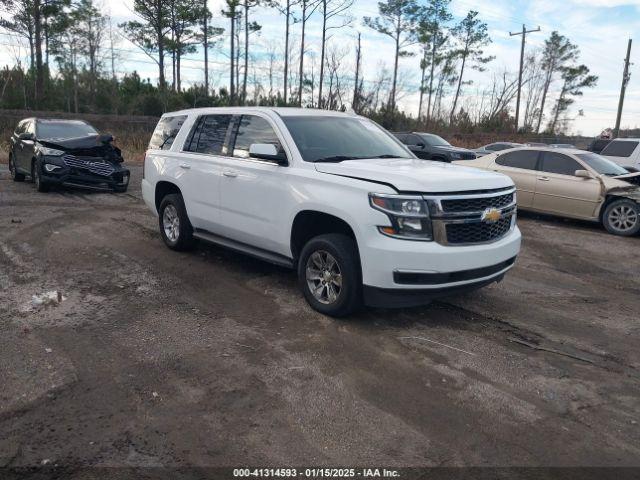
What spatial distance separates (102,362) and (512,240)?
3.83 meters

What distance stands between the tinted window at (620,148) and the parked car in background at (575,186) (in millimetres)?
3616

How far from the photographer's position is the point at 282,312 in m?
5.34

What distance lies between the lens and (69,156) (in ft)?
40.1

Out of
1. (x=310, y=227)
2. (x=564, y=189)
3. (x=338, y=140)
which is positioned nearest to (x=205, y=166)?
(x=338, y=140)

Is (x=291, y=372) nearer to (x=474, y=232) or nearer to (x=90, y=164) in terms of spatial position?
(x=474, y=232)

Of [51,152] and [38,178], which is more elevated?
[51,152]

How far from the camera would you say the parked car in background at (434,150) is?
55.7 feet

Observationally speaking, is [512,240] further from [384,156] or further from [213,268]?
[213,268]

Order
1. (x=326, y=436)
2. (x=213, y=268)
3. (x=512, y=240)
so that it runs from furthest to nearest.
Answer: (x=213, y=268)
(x=512, y=240)
(x=326, y=436)

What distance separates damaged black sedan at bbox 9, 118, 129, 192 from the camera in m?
12.2

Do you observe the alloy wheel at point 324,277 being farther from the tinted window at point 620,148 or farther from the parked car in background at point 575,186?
the tinted window at point 620,148

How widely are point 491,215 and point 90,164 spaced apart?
33.7ft

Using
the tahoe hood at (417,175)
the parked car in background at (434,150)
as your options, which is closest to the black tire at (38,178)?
the tahoe hood at (417,175)

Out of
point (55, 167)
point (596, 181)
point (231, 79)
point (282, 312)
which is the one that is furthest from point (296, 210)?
point (231, 79)
